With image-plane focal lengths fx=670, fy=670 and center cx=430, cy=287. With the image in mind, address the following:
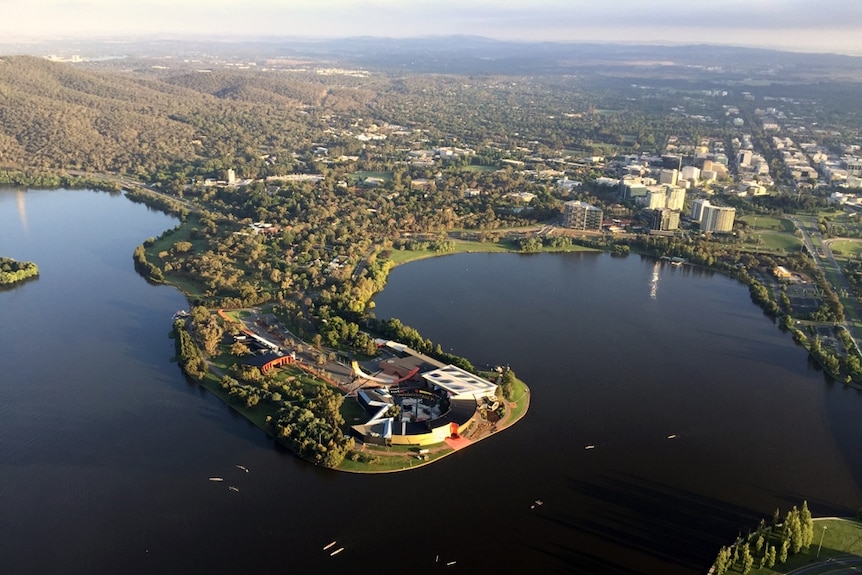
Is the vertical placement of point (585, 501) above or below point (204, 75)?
below

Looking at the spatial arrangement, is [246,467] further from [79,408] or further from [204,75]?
[204,75]

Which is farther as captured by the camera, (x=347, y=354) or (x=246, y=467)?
(x=347, y=354)

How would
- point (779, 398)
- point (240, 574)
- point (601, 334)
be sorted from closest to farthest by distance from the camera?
point (240, 574) < point (779, 398) < point (601, 334)

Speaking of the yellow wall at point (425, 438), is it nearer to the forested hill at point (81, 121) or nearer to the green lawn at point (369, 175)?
the green lawn at point (369, 175)

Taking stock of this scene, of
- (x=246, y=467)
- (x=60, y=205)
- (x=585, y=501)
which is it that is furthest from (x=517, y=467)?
(x=60, y=205)

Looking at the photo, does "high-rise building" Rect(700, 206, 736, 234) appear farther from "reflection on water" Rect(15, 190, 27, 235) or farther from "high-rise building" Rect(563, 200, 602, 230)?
"reflection on water" Rect(15, 190, 27, 235)

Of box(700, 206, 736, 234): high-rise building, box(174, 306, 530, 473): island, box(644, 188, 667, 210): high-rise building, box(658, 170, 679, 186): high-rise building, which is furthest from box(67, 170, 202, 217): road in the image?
box(658, 170, 679, 186): high-rise building

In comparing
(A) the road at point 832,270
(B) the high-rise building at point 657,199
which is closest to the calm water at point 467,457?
(A) the road at point 832,270

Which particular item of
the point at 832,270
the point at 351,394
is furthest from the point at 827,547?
the point at 832,270
